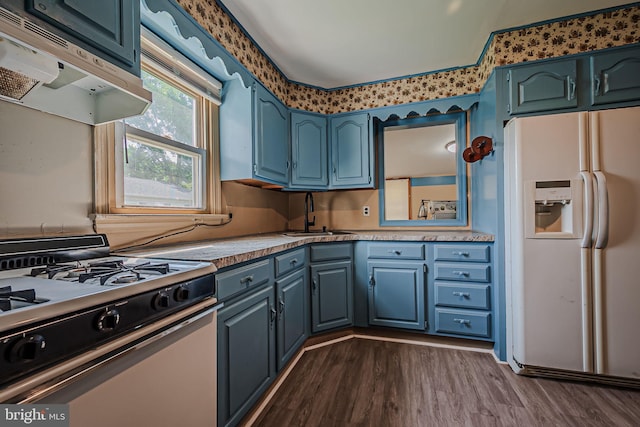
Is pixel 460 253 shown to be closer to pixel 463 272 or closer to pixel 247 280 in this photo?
pixel 463 272

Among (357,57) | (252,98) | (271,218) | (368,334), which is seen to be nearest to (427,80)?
(357,57)

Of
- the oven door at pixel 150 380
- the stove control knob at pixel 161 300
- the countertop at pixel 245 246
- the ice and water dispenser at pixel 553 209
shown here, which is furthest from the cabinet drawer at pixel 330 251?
the stove control knob at pixel 161 300

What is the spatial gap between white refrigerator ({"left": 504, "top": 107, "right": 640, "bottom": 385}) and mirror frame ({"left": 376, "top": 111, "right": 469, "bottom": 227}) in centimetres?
83

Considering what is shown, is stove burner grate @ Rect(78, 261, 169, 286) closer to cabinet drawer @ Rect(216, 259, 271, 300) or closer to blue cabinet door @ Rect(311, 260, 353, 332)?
cabinet drawer @ Rect(216, 259, 271, 300)

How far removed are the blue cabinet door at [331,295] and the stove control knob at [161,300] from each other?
140 cm

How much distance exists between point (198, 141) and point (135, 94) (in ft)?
3.27

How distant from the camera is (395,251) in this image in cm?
229

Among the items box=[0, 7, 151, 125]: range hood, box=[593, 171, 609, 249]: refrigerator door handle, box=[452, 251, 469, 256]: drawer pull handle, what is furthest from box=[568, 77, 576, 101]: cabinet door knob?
box=[0, 7, 151, 125]: range hood

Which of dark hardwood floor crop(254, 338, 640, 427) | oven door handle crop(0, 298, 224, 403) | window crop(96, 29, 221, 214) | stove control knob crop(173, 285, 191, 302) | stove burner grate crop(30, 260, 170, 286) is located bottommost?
dark hardwood floor crop(254, 338, 640, 427)

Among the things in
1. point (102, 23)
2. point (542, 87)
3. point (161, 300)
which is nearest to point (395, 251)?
point (542, 87)

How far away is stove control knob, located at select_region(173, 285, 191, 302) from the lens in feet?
2.95

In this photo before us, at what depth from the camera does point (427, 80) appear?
256 cm

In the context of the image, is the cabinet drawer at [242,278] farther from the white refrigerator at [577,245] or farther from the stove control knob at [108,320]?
the white refrigerator at [577,245]

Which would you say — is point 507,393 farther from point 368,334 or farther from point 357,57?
point 357,57
